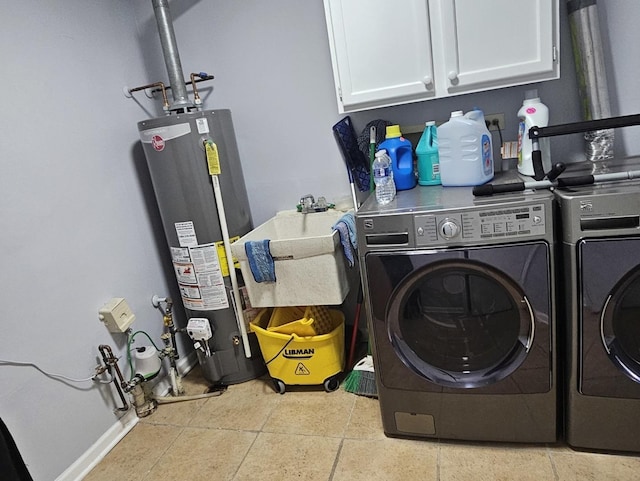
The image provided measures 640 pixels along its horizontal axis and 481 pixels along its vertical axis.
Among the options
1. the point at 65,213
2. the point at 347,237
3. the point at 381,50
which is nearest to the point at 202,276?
the point at 65,213

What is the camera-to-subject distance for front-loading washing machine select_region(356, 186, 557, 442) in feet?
4.41

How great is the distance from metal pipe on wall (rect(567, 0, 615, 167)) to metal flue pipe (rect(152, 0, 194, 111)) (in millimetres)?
1668

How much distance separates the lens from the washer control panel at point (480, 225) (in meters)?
1.31

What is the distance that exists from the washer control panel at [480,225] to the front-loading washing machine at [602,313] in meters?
0.10

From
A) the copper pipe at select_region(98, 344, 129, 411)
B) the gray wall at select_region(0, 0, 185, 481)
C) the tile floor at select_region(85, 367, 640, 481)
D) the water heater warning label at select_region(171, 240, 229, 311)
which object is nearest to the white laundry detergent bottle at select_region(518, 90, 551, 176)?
the tile floor at select_region(85, 367, 640, 481)

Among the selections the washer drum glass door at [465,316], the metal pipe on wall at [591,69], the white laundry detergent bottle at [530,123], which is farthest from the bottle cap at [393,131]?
the metal pipe on wall at [591,69]

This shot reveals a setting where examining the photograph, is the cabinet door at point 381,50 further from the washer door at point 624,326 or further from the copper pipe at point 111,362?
the copper pipe at point 111,362

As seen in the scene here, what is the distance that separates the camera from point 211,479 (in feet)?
5.31

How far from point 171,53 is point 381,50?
1.02 metres

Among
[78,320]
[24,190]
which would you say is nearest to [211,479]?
[78,320]

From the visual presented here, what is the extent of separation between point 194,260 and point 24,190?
2.38ft

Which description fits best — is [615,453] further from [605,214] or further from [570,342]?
[605,214]

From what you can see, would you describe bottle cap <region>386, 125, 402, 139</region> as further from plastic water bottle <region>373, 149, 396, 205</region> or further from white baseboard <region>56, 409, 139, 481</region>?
white baseboard <region>56, 409, 139, 481</region>

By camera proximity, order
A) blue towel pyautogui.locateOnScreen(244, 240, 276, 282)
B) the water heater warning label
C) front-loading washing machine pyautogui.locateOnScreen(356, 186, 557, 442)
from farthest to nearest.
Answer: the water heater warning label → blue towel pyautogui.locateOnScreen(244, 240, 276, 282) → front-loading washing machine pyautogui.locateOnScreen(356, 186, 557, 442)
